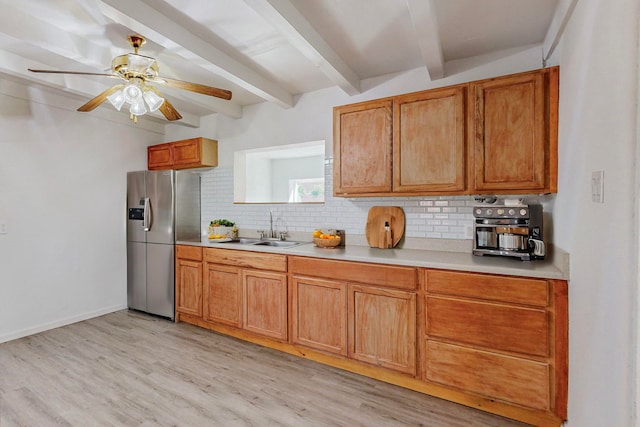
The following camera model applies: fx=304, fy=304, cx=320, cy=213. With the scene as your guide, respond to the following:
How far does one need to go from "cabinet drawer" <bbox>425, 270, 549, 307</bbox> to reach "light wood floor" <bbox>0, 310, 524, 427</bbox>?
0.77 m

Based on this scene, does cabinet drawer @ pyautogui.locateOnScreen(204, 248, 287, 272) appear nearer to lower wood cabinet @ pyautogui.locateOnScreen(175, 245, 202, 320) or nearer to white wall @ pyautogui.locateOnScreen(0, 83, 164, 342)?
lower wood cabinet @ pyautogui.locateOnScreen(175, 245, 202, 320)

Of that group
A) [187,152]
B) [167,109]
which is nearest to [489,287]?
[167,109]

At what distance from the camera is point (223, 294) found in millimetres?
3111

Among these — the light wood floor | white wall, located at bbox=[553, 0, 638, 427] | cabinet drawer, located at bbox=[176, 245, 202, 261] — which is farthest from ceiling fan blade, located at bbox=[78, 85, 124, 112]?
white wall, located at bbox=[553, 0, 638, 427]

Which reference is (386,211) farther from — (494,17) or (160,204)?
(160,204)

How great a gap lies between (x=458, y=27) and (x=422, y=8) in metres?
0.59

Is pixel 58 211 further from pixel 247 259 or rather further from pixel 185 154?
pixel 247 259

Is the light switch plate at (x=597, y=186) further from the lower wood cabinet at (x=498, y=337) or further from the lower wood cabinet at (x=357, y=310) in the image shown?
the lower wood cabinet at (x=357, y=310)

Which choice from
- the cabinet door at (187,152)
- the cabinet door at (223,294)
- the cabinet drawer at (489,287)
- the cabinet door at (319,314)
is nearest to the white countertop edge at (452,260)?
the cabinet drawer at (489,287)

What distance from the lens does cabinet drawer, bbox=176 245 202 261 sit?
131 inches

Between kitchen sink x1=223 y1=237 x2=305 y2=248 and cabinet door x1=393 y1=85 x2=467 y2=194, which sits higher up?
cabinet door x1=393 y1=85 x2=467 y2=194

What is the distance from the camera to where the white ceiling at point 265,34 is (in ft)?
6.20

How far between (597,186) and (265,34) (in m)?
2.19

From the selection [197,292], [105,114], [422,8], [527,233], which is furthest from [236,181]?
[527,233]
